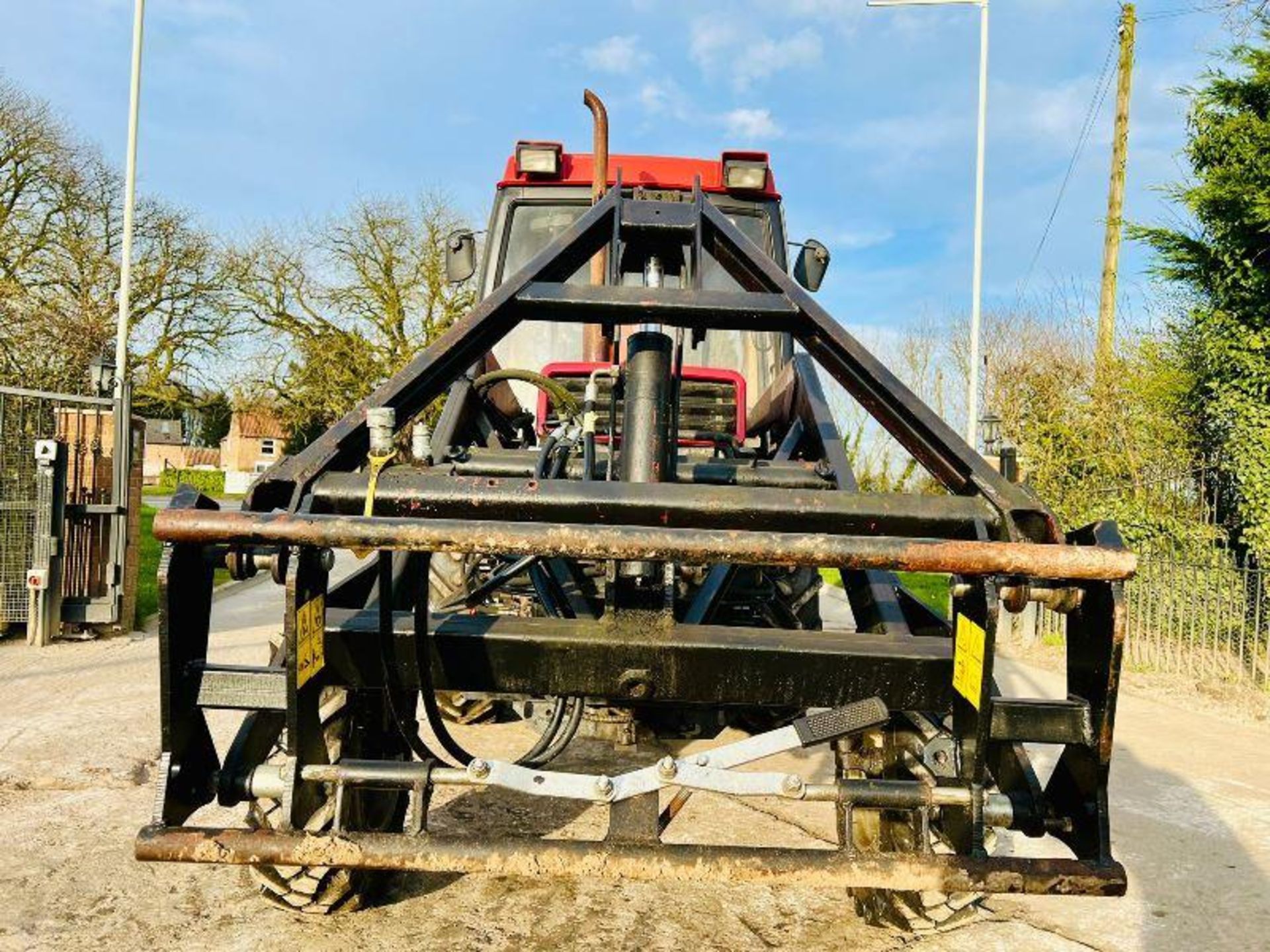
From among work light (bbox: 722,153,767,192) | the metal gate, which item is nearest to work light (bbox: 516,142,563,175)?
work light (bbox: 722,153,767,192)

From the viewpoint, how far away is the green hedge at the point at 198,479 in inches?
1609

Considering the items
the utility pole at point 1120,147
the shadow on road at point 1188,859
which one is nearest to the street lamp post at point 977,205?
the utility pole at point 1120,147

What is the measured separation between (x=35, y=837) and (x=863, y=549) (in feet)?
9.82

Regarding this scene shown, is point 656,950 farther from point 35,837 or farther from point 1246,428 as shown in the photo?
point 1246,428

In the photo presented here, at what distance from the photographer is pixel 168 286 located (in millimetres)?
25125

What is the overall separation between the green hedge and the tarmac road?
3939 cm

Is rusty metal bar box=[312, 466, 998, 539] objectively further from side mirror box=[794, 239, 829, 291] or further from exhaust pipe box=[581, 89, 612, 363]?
side mirror box=[794, 239, 829, 291]

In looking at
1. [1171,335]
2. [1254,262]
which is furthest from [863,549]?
[1171,335]

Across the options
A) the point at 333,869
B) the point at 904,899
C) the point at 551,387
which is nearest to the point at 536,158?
the point at 551,387

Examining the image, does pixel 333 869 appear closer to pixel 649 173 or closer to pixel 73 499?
pixel 649 173

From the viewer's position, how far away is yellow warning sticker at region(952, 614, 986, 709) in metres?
1.85

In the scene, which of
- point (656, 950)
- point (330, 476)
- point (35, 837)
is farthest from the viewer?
point (35, 837)

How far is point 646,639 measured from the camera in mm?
2100

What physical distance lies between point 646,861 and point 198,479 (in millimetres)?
44734
